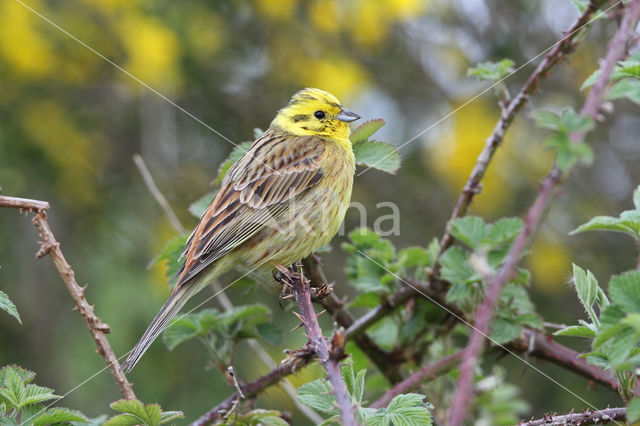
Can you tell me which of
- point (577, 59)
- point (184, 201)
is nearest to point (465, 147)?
point (577, 59)

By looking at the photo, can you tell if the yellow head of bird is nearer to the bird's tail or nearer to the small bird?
the small bird

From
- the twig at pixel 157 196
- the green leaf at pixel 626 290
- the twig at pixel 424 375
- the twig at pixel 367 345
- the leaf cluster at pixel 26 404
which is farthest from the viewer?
the twig at pixel 157 196

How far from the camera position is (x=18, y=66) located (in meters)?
5.40

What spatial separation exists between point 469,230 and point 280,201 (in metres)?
1.19

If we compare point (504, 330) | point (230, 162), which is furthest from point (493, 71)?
point (230, 162)

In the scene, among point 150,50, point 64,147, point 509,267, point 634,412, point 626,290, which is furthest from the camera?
point 64,147

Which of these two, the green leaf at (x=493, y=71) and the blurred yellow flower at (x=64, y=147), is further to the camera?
the blurred yellow flower at (x=64, y=147)

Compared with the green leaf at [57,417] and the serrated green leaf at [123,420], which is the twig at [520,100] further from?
the green leaf at [57,417]

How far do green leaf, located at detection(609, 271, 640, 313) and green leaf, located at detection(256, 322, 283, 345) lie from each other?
53.6 inches

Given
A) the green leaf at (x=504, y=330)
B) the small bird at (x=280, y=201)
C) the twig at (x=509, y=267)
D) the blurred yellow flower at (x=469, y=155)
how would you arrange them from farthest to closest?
the blurred yellow flower at (x=469, y=155), the small bird at (x=280, y=201), the green leaf at (x=504, y=330), the twig at (x=509, y=267)

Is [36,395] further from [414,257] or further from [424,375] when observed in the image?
[414,257]

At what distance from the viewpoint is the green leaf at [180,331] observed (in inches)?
98.0

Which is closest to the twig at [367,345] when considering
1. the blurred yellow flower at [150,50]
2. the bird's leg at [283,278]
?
the bird's leg at [283,278]

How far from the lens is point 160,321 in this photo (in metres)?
2.91
